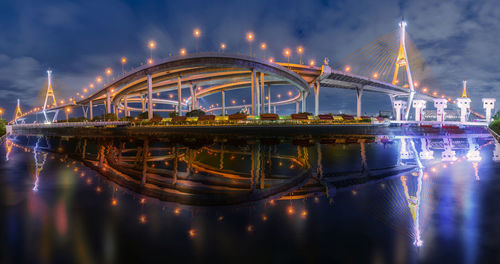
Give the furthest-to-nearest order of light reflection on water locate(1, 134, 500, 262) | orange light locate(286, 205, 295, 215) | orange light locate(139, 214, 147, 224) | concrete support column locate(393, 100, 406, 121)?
concrete support column locate(393, 100, 406, 121)
orange light locate(286, 205, 295, 215)
orange light locate(139, 214, 147, 224)
light reflection on water locate(1, 134, 500, 262)

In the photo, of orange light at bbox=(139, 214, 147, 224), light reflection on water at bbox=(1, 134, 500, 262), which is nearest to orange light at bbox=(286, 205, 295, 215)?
light reflection on water at bbox=(1, 134, 500, 262)

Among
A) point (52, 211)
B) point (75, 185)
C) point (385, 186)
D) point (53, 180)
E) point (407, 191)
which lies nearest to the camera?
point (52, 211)

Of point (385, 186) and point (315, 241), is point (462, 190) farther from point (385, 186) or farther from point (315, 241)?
point (315, 241)

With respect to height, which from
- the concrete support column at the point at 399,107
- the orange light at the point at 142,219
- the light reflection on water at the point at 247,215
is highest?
the concrete support column at the point at 399,107

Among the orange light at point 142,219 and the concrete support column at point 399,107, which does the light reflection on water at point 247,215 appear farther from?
the concrete support column at point 399,107

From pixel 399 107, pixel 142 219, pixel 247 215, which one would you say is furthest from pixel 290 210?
pixel 399 107

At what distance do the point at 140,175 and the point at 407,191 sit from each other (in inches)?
281

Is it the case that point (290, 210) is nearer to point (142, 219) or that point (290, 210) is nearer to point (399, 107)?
point (142, 219)

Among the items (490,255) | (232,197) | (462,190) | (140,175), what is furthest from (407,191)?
(140,175)

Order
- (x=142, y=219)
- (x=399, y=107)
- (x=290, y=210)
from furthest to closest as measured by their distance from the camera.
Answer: (x=399, y=107) < (x=290, y=210) < (x=142, y=219)

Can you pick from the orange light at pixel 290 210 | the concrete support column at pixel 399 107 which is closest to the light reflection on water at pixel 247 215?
the orange light at pixel 290 210

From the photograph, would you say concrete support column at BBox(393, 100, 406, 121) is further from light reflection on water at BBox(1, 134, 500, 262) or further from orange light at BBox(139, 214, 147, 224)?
orange light at BBox(139, 214, 147, 224)

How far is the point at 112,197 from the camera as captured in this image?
482 centimetres

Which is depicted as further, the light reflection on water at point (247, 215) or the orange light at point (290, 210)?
the orange light at point (290, 210)
